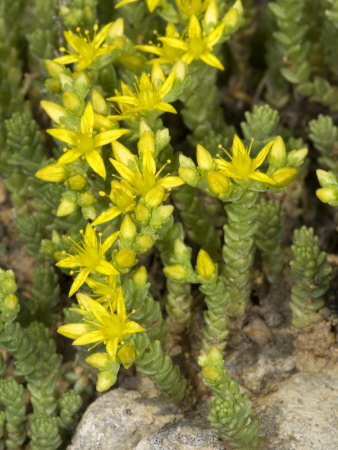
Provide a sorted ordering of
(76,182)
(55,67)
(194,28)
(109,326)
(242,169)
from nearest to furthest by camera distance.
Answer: (109,326) → (242,169) → (76,182) → (55,67) → (194,28)

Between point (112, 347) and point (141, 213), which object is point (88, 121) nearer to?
point (141, 213)

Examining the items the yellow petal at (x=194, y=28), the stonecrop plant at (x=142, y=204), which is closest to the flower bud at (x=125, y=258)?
the stonecrop plant at (x=142, y=204)

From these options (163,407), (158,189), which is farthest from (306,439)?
(158,189)

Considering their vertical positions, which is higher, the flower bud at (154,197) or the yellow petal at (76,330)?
the flower bud at (154,197)

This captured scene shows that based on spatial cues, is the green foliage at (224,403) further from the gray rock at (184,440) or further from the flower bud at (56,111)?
the flower bud at (56,111)

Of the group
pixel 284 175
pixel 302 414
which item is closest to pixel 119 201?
pixel 284 175

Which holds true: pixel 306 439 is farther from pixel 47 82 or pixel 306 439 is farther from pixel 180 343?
pixel 47 82
